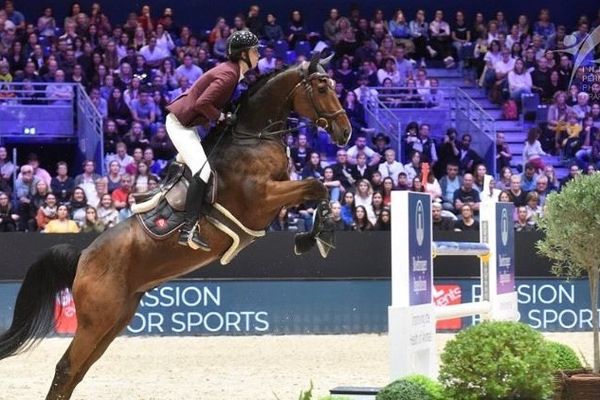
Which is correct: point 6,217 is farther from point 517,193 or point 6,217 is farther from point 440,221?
point 517,193

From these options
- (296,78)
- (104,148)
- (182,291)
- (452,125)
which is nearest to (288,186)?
(296,78)

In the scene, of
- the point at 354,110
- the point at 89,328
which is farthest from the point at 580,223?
the point at 354,110

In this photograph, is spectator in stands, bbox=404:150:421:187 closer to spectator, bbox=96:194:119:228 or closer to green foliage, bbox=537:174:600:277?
spectator, bbox=96:194:119:228

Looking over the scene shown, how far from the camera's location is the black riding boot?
25.0 feet

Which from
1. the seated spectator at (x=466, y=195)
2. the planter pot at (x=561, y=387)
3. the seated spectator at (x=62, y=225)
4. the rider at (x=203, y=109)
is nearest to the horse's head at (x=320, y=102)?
the rider at (x=203, y=109)

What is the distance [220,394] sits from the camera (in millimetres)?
9469

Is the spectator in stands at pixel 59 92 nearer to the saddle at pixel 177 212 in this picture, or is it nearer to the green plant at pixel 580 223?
the saddle at pixel 177 212

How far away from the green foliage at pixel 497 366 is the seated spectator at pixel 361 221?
8.41 meters

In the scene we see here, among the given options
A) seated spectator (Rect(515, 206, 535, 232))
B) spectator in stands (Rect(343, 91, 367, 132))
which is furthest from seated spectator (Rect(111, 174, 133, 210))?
seated spectator (Rect(515, 206, 535, 232))

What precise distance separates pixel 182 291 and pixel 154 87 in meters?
4.74

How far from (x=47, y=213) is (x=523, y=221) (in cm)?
638

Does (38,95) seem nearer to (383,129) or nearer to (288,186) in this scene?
(383,129)

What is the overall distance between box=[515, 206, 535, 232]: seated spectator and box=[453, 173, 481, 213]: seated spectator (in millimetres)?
593

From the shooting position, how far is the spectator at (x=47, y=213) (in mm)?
14398
